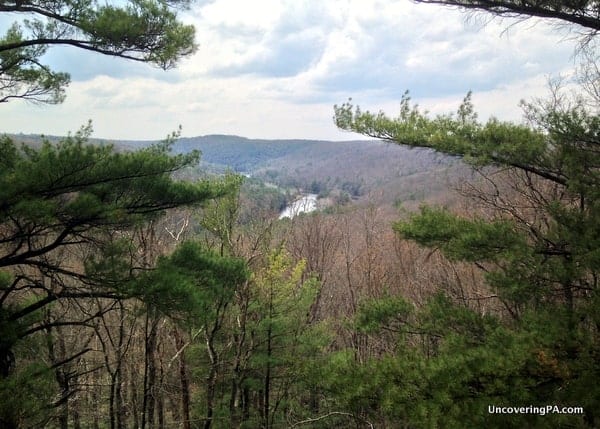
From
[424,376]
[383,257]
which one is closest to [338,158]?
[383,257]

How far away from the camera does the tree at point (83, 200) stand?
14.0 ft

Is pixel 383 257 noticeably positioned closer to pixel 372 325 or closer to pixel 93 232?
pixel 372 325

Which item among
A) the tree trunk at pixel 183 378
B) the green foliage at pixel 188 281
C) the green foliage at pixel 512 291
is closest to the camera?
the green foliage at pixel 512 291

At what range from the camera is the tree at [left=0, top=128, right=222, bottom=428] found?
4.28 metres

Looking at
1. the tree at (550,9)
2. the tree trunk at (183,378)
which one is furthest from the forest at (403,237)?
the tree trunk at (183,378)

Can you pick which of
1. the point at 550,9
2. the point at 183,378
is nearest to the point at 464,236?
the point at 550,9

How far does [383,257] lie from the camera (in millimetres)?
15164

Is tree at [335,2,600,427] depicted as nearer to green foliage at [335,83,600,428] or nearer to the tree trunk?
green foliage at [335,83,600,428]

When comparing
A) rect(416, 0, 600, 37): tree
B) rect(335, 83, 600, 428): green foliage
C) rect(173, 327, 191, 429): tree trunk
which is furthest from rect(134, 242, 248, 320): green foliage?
rect(416, 0, 600, 37): tree

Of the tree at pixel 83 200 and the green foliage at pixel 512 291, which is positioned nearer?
the green foliage at pixel 512 291

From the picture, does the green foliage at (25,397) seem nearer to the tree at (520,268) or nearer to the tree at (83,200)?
the tree at (83,200)

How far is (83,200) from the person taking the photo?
4.58m

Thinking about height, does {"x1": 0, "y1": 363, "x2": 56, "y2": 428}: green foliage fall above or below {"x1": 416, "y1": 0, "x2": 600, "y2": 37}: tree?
below

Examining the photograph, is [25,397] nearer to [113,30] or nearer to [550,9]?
[113,30]
